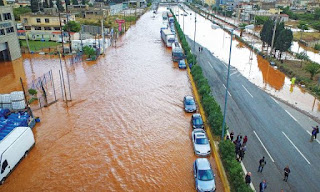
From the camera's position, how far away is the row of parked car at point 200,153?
14680 millimetres

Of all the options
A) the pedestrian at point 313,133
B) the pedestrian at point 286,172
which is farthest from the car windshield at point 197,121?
the pedestrian at point 313,133

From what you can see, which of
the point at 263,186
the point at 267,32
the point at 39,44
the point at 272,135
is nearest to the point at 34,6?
the point at 39,44

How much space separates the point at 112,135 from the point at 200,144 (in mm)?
6991

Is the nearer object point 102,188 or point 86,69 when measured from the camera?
point 102,188

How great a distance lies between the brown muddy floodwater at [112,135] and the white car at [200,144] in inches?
22.8

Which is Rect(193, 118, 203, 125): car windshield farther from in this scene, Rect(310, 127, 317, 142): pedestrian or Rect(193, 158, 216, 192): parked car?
Rect(310, 127, 317, 142): pedestrian

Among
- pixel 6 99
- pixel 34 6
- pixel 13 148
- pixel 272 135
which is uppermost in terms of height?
pixel 34 6

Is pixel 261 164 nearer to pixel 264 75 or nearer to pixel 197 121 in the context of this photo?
pixel 197 121

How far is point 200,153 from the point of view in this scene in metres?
17.9

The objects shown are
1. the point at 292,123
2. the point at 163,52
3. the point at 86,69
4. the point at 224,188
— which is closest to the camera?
the point at 224,188

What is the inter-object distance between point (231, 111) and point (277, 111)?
168 inches

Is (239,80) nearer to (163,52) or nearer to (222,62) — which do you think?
(222,62)

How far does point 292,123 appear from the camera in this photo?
22000mm

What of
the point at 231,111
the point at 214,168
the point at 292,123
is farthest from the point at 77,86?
the point at 292,123
